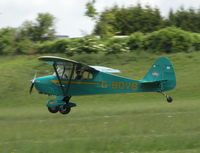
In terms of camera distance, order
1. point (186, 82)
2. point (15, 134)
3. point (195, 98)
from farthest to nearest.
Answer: point (186, 82)
point (195, 98)
point (15, 134)

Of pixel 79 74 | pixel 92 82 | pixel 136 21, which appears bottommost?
pixel 92 82

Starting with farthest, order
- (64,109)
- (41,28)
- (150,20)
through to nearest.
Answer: (150,20), (41,28), (64,109)

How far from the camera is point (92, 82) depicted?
2083 centimetres

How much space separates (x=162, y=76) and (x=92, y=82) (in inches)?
127

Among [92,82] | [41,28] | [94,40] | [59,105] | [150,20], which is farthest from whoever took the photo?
[150,20]

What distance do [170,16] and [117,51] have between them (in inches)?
1270

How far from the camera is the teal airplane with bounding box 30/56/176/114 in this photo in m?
20.4

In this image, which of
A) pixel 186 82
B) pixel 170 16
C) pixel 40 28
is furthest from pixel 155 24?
pixel 186 82

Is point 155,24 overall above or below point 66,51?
above

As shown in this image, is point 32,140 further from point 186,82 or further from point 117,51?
point 117,51

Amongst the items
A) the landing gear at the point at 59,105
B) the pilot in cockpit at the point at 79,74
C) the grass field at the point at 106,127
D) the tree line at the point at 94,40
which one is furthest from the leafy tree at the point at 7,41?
the pilot in cockpit at the point at 79,74

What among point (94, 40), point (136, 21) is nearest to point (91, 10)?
point (94, 40)

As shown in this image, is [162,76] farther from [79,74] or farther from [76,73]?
[76,73]

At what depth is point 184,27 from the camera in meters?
67.6
